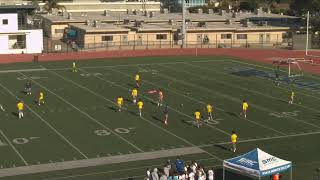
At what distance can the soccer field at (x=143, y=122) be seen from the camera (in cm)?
3069

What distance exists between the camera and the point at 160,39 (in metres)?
87.3

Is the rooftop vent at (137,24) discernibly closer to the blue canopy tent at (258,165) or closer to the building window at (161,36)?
Result: the building window at (161,36)

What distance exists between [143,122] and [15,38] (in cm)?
4578

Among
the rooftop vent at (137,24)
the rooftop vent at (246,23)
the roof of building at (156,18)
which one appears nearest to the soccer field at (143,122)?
the rooftop vent at (137,24)

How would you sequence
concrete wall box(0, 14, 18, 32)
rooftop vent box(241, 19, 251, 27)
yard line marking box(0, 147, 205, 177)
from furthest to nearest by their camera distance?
rooftop vent box(241, 19, 251, 27) < concrete wall box(0, 14, 18, 32) < yard line marking box(0, 147, 205, 177)

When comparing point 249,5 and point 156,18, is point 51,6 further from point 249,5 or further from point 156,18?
point 249,5

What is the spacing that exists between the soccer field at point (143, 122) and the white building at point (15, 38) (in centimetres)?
1684

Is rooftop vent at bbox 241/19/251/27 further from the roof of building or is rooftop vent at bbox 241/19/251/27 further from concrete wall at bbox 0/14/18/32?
concrete wall at bbox 0/14/18/32

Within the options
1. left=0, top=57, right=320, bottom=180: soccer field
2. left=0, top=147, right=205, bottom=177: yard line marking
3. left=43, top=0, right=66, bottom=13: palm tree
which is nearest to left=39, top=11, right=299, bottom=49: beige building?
left=43, top=0, right=66, bottom=13: palm tree

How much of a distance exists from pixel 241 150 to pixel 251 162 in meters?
8.02

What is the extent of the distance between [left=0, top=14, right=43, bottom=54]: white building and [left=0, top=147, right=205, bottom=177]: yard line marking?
5047 centimetres

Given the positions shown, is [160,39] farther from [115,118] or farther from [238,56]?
[115,118]

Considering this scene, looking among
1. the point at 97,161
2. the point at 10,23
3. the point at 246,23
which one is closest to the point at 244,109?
the point at 97,161

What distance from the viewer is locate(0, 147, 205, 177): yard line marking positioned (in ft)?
95.6
